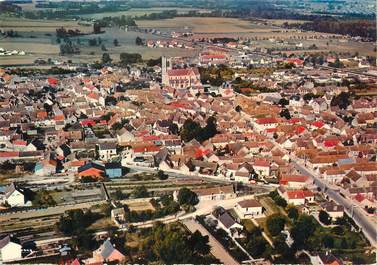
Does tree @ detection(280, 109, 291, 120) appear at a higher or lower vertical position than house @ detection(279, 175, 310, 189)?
higher

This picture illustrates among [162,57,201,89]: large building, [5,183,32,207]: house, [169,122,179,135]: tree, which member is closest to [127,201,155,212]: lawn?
[5,183,32,207]: house

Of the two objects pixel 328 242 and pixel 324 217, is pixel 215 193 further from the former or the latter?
pixel 328 242

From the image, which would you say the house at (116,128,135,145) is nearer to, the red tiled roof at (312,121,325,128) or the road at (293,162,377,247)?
the road at (293,162,377,247)

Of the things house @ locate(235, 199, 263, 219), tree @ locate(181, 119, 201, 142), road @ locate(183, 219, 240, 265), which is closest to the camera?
road @ locate(183, 219, 240, 265)

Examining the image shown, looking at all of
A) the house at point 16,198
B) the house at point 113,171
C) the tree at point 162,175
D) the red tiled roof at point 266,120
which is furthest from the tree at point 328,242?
the red tiled roof at point 266,120

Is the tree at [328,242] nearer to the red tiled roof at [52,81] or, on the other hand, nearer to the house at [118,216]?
the house at [118,216]

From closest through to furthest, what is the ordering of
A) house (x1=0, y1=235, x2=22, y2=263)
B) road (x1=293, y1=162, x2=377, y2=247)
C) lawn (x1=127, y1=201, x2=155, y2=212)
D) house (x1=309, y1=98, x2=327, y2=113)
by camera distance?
house (x1=0, y1=235, x2=22, y2=263) < road (x1=293, y1=162, x2=377, y2=247) < lawn (x1=127, y1=201, x2=155, y2=212) < house (x1=309, y1=98, x2=327, y2=113)

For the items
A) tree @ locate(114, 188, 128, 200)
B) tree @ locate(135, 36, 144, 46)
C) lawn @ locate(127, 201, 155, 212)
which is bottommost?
lawn @ locate(127, 201, 155, 212)
